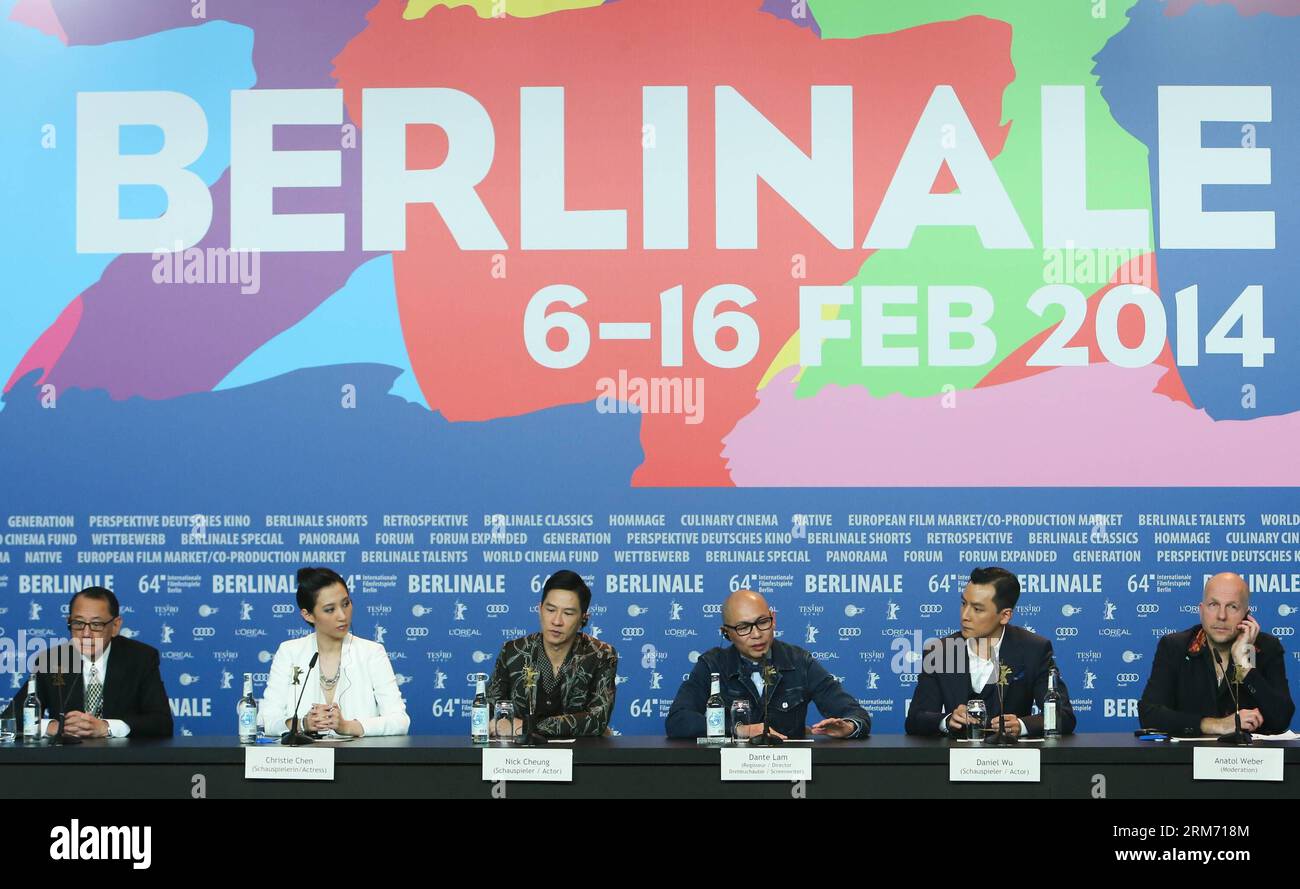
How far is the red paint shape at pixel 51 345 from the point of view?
4988 millimetres

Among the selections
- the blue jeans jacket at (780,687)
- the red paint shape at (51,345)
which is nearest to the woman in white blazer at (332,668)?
the blue jeans jacket at (780,687)

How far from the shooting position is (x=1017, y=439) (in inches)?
192

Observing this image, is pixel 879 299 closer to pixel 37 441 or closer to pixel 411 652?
pixel 411 652

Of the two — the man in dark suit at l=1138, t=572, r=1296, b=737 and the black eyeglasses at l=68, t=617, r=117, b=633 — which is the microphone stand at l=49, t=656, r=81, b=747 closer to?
the black eyeglasses at l=68, t=617, r=117, b=633

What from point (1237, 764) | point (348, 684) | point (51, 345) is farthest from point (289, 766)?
point (51, 345)

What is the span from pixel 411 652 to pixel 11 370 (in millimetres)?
1802

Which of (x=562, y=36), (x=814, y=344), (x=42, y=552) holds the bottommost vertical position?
(x=42, y=552)

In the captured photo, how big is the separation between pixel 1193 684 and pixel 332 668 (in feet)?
8.59

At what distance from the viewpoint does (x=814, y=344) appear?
4891mm

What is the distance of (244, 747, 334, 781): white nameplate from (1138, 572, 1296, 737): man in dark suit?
2208mm

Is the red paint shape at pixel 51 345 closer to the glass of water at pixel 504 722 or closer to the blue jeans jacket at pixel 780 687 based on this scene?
the glass of water at pixel 504 722
